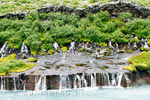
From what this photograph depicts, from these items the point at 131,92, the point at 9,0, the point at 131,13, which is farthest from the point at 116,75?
the point at 9,0

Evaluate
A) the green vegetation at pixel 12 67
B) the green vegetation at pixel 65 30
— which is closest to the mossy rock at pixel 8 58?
the green vegetation at pixel 65 30

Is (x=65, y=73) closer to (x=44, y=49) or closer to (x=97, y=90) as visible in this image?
(x=97, y=90)

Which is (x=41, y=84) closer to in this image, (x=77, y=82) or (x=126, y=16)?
(x=77, y=82)

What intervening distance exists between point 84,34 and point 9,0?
144 feet

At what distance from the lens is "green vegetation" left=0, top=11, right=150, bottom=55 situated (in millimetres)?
40938

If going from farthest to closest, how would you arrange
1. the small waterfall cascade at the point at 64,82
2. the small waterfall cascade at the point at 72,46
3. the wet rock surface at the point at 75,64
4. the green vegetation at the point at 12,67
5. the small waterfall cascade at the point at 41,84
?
the small waterfall cascade at the point at 72,46
the wet rock surface at the point at 75,64
the green vegetation at the point at 12,67
the small waterfall cascade at the point at 64,82
the small waterfall cascade at the point at 41,84

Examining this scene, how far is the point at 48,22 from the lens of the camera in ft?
152

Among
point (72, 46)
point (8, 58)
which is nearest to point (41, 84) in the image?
point (8, 58)

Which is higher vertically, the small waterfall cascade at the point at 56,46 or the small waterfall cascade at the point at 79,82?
the small waterfall cascade at the point at 56,46

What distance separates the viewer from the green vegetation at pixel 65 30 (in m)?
40.9

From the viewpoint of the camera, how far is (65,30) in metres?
42.7

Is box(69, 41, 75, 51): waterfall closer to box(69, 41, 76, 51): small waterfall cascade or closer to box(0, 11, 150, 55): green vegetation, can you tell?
box(69, 41, 76, 51): small waterfall cascade

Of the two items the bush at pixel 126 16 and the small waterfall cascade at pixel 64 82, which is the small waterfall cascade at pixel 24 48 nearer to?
the small waterfall cascade at pixel 64 82

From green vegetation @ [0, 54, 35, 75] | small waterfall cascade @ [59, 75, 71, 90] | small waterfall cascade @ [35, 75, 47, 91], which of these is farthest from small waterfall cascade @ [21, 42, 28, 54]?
small waterfall cascade @ [59, 75, 71, 90]
